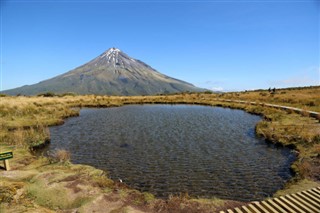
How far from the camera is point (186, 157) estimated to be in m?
22.9

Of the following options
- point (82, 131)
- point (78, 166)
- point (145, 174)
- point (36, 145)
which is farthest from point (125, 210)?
point (82, 131)

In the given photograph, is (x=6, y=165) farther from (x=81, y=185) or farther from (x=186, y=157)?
(x=186, y=157)

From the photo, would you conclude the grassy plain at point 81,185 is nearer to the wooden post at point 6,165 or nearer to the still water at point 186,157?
the wooden post at point 6,165

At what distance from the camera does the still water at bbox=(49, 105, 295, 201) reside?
1681 centimetres

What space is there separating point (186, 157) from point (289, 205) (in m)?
11.5

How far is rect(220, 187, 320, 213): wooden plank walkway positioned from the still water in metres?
2.79

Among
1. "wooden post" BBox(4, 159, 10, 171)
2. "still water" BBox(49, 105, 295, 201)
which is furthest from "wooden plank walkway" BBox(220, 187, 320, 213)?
"wooden post" BBox(4, 159, 10, 171)

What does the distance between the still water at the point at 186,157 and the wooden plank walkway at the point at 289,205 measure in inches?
110

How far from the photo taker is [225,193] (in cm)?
1577

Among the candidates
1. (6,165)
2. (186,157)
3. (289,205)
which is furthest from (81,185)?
(289,205)

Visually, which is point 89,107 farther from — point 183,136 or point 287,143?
point 287,143

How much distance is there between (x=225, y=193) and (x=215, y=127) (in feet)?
71.8

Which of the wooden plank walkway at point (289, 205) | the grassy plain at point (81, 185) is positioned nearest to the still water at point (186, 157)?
the grassy plain at point (81, 185)

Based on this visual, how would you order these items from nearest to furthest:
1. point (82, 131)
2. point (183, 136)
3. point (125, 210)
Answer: point (125, 210) < point (183, 136) < point (82, 131)
